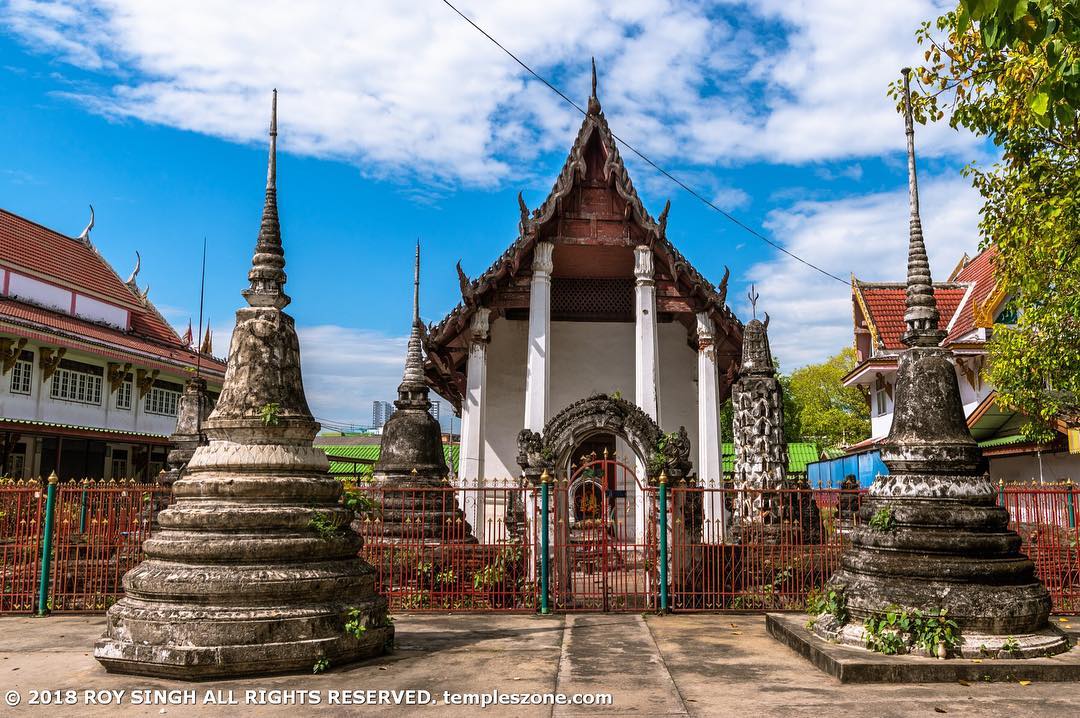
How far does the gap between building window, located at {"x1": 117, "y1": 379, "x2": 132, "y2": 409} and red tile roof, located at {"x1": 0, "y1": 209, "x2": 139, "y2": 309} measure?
338 cm

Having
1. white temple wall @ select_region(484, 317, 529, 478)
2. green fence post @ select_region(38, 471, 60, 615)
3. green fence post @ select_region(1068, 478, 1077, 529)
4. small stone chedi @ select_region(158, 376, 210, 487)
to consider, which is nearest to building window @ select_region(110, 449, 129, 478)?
small stone chedi @ select_region(158, 376, 210, 487)

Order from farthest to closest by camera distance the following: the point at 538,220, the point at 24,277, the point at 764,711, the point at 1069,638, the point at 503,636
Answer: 1. the point at 24,277
2. the point at 538,220
3. the point at 503,636
4. the point at 1069,638
5. the point at 764,711

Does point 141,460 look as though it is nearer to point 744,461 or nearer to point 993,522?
point 744,461

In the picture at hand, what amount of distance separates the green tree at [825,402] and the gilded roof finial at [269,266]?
3804 cm

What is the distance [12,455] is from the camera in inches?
854

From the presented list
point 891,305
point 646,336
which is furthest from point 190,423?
point 891,305

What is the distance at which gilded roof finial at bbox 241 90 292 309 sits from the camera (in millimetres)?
7594

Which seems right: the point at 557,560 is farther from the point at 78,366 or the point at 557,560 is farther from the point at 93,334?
the point at 93,334

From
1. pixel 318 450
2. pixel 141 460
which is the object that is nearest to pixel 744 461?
pixel 318 450

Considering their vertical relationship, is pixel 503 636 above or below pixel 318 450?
below

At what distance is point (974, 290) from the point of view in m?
22.7

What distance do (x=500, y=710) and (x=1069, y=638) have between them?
190 inches

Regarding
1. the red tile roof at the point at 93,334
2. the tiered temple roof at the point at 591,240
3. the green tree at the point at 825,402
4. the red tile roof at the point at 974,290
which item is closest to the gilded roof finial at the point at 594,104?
the tiered temple roof at the point at 591,240

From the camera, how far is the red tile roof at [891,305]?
23.8 metres
